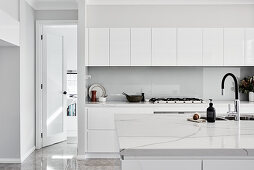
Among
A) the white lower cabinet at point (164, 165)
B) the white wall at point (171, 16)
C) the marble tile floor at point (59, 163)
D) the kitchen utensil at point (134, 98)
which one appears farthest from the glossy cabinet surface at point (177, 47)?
the white lower cabinet at point (164, 165)

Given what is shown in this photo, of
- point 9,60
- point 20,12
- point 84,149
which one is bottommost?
point 84,149

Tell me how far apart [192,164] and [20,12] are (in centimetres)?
378

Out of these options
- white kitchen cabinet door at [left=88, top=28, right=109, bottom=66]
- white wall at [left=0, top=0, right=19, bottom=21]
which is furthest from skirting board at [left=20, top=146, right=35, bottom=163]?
white wall at [left=0, top=0, right=19, bottom=21]

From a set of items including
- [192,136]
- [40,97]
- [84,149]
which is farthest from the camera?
[40,97]

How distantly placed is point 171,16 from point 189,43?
602mm

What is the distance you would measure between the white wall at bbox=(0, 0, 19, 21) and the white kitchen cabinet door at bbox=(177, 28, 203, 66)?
2.49 metres

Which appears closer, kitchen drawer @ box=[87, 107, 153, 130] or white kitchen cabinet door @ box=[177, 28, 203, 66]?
kitchen drawer @ box=[87, 107, 153, 130]

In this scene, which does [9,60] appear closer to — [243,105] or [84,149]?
[84,149]

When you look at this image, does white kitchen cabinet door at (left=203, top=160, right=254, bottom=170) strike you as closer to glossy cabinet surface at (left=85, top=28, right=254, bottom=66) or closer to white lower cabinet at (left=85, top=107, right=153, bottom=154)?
white lower cabinet at (left=85, top=107, right=153, bottom=154)

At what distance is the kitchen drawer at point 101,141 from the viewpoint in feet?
15.5

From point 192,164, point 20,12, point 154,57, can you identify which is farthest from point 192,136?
point 20,12

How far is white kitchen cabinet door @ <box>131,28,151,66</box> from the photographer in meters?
4.91

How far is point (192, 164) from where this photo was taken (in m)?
1.61

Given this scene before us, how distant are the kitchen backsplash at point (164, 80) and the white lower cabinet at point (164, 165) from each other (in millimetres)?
3694
